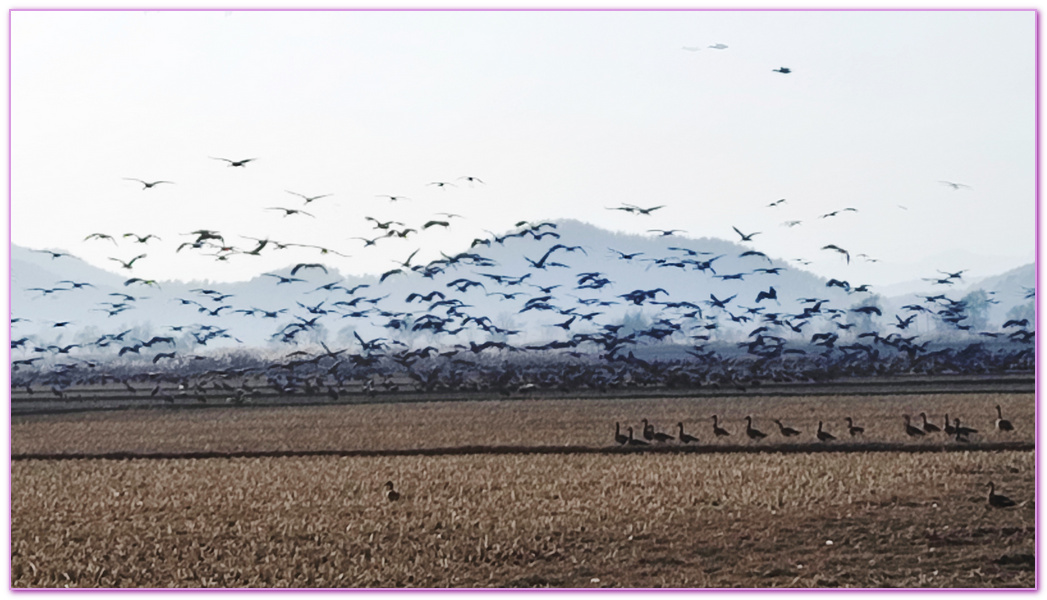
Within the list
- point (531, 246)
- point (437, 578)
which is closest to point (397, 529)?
point (437, 578)

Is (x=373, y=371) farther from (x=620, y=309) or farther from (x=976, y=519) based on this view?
(x=976, y=519)

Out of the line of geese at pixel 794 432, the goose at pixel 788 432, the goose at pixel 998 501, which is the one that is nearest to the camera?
the goose at pixel 998 501

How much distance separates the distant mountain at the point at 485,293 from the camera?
9.48 meters

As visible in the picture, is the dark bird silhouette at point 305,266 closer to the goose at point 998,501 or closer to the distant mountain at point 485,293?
the distant mountain at point 485,293

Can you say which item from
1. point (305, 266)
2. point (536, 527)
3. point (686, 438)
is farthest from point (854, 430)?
Result: point (305, 266)

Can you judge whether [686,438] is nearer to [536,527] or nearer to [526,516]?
[526,516]

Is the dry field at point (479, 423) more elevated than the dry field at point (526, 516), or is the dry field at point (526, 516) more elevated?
the dry field at point (526, 516)

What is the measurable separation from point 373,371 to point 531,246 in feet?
17.1

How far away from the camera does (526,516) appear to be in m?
9.27

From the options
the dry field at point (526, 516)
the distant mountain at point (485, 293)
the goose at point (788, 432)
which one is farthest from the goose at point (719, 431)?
the distant mountain at point (485, 293)

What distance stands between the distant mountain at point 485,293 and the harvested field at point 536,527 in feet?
4.75

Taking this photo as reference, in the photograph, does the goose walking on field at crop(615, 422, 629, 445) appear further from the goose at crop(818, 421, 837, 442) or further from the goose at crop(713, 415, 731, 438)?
the goose at crop(818, 421, 837, 442)

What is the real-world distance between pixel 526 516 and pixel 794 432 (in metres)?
5.49

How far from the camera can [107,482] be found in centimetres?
1119
